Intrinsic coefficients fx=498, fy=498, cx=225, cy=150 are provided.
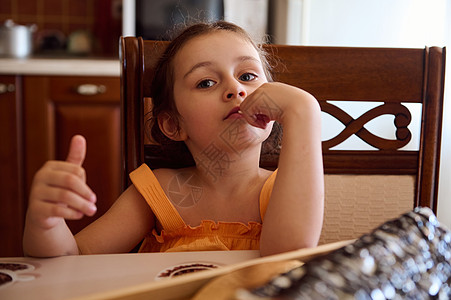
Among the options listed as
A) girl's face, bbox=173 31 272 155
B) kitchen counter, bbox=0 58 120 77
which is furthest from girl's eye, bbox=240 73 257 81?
kitchen counter, bbox=0 58 120 77

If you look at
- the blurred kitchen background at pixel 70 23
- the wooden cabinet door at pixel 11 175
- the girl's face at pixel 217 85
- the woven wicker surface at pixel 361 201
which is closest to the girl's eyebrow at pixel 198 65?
the girl's face at pixel 217 85

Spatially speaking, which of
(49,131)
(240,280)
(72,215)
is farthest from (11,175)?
(240,280)

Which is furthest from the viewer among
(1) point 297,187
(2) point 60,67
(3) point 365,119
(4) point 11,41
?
(4) point 11,41

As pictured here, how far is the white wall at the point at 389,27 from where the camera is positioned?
1.59 metres

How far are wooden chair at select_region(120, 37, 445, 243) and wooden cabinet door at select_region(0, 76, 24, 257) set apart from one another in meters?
1.53

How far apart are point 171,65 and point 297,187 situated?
0.39m

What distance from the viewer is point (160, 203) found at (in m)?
0.87

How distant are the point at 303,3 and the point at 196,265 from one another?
5.90 feet

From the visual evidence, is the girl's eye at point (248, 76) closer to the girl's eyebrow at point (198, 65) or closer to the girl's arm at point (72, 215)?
the girl's eyebrow at point (198, 65)

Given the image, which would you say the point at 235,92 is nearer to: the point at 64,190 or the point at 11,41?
the point at 64,190

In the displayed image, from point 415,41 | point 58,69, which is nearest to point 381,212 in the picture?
point 415,41

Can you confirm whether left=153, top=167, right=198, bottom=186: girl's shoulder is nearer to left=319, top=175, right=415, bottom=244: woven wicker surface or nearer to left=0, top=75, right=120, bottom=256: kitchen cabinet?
left=319, top=175, right=415, bottom=244: woven wicker surface

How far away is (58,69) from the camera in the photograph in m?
2.28

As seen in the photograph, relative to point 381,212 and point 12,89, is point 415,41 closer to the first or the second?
point 381,212
